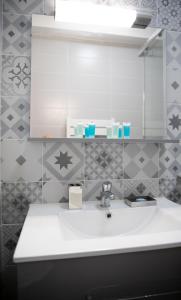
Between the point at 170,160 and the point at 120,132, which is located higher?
the point at 120,132

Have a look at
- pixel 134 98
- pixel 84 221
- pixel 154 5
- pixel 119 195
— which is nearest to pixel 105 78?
pixel 134 98

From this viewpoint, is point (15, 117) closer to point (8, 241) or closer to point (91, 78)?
point (91, 78)

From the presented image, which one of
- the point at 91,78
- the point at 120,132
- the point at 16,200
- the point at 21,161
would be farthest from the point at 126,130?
the point at 16,200

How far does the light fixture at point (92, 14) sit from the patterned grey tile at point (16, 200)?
0.98 m

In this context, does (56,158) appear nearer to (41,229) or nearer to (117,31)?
(41,229)

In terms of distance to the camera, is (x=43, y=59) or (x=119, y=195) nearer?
(x=43, y=59)

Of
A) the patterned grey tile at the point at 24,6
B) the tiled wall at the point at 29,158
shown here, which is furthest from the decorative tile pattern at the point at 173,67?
the patterned grey tile at the point at 24,6

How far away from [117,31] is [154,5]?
34 cm

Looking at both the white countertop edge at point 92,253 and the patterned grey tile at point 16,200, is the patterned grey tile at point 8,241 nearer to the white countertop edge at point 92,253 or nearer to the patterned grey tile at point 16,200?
the patterned grey tile at point 16,200

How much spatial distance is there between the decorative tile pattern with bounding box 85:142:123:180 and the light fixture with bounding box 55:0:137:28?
0.71 meters

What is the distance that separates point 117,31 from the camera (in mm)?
1254

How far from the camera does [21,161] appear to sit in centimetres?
118

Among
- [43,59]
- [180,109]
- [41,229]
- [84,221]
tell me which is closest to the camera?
[41,229]

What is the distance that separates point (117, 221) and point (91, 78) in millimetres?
822
